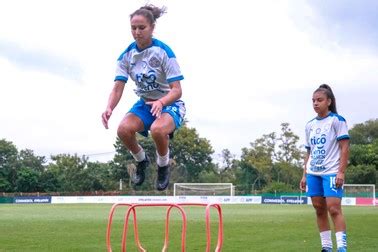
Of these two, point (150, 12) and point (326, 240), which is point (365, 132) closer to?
point (326, 240)

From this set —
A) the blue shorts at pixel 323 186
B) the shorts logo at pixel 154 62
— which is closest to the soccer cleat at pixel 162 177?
the shorts logo at pixel 154 62

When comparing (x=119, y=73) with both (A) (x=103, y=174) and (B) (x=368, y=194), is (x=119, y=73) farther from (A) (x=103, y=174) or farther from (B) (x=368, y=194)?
(A) (x=103, y=174)

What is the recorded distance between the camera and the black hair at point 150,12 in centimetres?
678

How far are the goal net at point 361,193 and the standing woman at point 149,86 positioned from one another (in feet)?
151

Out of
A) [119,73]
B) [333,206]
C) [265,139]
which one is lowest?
[333,206]

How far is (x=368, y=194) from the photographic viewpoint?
55.8 m

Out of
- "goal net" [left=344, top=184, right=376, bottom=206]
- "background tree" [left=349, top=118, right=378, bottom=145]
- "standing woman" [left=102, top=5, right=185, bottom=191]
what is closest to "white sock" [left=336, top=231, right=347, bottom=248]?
"standing woman" [left=102, top=5, right=185, bottom=191]

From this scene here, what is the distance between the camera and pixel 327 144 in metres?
8.40

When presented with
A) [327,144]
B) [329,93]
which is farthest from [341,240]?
[329,93]

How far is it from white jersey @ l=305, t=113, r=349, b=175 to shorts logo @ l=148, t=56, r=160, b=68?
9.59ft

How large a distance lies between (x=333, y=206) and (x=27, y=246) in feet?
21.9

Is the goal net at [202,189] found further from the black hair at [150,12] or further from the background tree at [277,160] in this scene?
the black hair at [150,12]

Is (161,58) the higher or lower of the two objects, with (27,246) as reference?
higher

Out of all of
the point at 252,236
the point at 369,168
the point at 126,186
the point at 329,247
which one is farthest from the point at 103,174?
the point at 329,247
